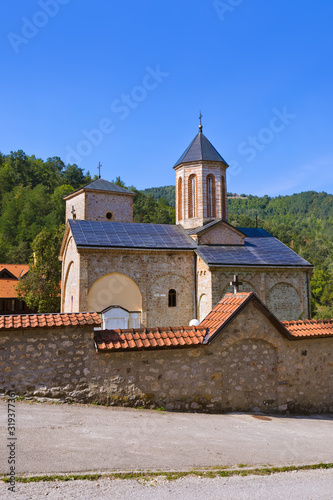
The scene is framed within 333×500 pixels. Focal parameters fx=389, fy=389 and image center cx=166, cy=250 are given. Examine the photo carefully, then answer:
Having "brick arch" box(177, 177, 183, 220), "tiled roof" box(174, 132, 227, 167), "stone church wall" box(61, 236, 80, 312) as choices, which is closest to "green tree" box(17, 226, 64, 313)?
"stone church wall" box(61, 236, 80, 312)

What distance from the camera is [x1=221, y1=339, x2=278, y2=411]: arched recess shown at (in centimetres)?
733

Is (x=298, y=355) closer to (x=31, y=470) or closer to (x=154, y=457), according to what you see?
(x=154, y=457)

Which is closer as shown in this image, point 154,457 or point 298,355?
point 154,457

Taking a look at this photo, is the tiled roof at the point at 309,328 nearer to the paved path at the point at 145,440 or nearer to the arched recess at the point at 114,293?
the paved path at the point at 145,440

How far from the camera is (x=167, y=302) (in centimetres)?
1705

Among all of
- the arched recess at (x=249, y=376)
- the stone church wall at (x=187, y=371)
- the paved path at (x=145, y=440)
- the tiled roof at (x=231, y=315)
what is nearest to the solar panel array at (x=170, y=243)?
the tiled roof at (x=231, y=315)

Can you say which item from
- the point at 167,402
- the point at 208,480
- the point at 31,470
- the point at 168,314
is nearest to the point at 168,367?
the point at 167,402

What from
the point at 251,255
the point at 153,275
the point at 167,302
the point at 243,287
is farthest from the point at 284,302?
the point at 153,275

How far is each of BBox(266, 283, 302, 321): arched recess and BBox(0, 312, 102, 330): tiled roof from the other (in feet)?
40.3

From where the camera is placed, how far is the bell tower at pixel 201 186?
19.9 m

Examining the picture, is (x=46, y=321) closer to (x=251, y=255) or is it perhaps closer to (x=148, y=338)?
(x=148, y=338)

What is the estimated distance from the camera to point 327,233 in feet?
364

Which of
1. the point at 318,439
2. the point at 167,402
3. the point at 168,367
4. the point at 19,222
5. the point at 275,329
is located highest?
the point at 19,222

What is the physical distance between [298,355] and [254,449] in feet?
9.49
